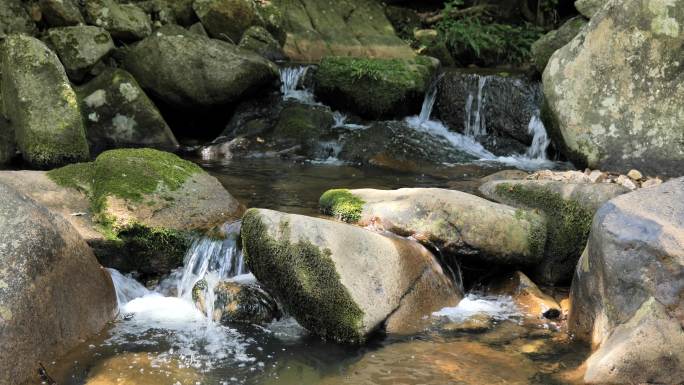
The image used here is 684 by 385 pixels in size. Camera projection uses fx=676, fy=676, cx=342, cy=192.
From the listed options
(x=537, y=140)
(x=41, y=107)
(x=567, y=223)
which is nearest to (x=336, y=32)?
(x=537, y=140)

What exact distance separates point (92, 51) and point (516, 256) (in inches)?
320

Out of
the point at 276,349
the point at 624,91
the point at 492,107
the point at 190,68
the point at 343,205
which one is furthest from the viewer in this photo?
the point at 492,107

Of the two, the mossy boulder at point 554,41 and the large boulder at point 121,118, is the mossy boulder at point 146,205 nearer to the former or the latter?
the large boulder at point 121,118

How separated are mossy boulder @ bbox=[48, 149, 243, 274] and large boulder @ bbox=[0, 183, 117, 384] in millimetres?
852

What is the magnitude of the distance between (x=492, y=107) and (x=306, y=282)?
25.4 ft

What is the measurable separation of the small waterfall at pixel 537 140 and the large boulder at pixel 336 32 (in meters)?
5.39

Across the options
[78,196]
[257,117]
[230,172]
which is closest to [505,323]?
[78,196]

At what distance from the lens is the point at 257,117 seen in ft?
38.5

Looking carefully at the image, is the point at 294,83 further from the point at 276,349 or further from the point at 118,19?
the point at 276,349

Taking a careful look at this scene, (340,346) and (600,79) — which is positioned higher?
(600,79)

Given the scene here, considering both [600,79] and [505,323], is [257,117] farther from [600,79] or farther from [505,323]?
[505,323]

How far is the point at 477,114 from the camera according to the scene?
11.6 metres

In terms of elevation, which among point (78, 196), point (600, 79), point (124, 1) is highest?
point (124, 1)

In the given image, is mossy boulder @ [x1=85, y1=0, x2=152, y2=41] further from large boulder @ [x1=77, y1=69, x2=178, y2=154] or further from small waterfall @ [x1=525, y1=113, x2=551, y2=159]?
small waterfall @ [x1=525, y1=113, x2=551, y2=159]
